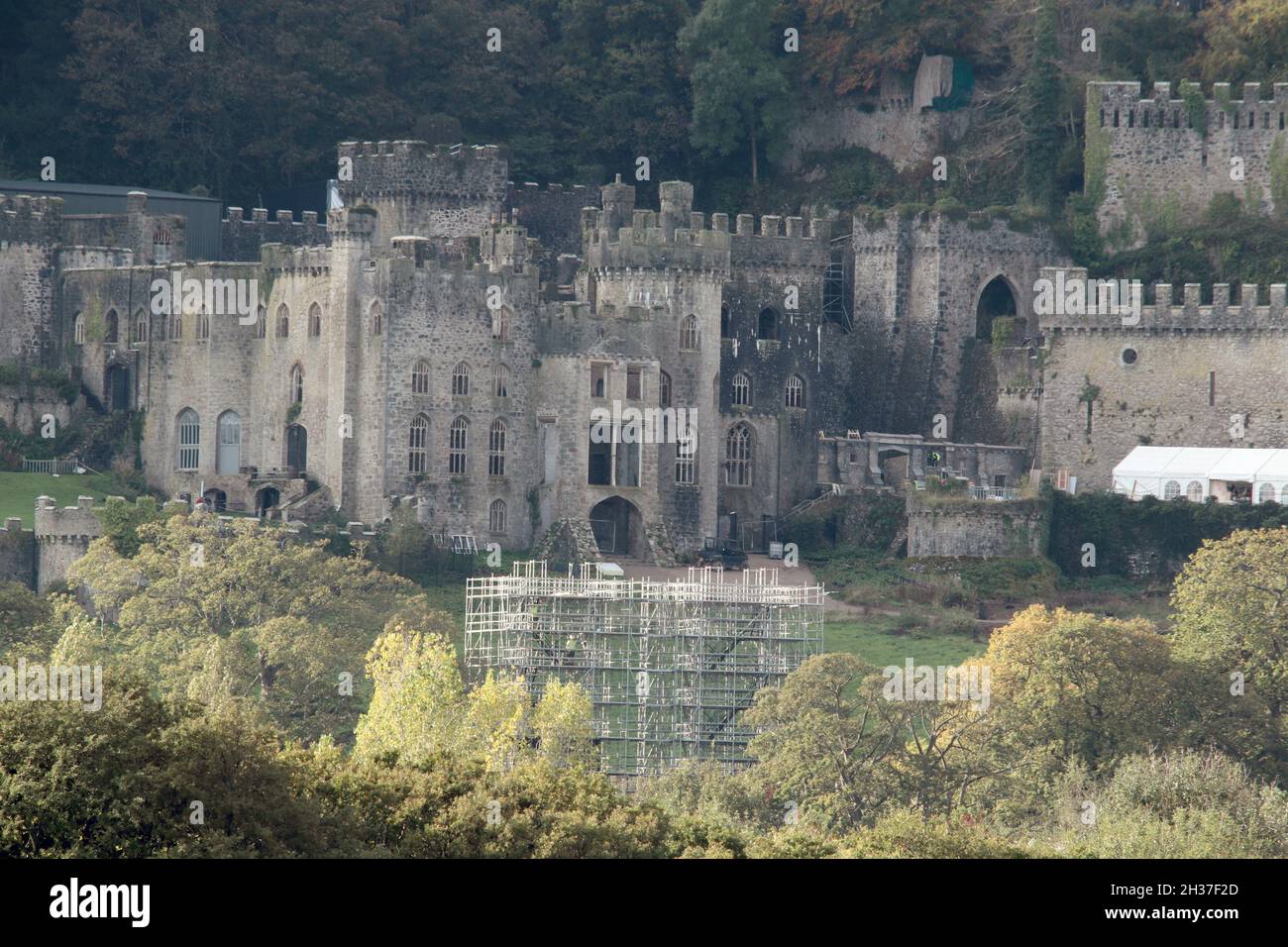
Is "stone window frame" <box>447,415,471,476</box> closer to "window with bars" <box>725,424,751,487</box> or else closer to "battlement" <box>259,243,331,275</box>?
"battlement" <box>259,243,331,275</box>

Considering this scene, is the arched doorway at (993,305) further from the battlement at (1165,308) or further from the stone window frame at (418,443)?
the stone window frame at (418,443)

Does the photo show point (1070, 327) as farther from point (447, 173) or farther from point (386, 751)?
point (386, 751)

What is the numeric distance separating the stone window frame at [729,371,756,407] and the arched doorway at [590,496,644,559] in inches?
235

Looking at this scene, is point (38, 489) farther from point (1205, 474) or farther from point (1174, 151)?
point (1174, 151)

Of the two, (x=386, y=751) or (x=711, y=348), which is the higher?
(x=711, y=348)

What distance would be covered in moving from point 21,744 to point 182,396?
45.9 m

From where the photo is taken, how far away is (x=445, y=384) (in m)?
97.7

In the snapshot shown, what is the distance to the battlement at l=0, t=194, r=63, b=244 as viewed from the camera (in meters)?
104

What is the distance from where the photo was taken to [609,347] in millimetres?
99062

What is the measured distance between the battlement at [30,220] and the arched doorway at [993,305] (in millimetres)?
28036

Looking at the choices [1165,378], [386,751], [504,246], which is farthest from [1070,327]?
[386,751]

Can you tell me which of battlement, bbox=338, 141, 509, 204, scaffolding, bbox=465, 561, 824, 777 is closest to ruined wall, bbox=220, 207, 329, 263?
battlement, bbox=338, 141, 509, 204
